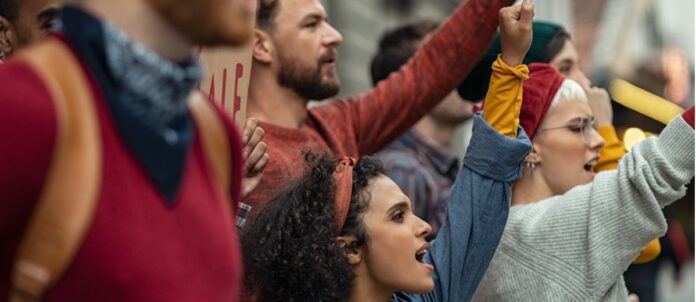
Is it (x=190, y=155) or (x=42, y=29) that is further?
(x=42, y=29)

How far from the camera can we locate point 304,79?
5434 mm

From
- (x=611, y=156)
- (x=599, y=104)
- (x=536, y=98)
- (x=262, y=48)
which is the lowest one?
(x=611, y=156)

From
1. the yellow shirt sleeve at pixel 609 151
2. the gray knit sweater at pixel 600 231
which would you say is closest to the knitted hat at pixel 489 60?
the yellow shirt sleeve at pixel 609 151

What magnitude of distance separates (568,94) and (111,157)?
9.62 ft

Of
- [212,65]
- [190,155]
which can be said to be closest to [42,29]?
[212,65]

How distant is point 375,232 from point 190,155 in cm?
149

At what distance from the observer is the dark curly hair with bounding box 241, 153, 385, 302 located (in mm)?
4094

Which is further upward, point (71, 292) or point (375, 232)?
point (71, 292)

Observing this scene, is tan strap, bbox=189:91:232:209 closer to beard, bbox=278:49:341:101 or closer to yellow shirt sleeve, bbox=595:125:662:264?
beard, bbox=278:49:341:101

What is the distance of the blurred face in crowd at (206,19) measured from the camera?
263 cm

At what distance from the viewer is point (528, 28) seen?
4.57 m

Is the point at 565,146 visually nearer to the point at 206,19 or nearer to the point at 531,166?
the point at 531,166

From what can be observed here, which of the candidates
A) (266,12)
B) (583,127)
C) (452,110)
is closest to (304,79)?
(266,12)

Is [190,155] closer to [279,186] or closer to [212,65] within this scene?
[212,65]
